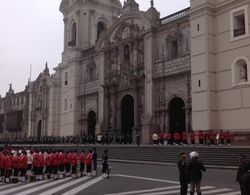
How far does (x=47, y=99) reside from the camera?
5494 centimetres

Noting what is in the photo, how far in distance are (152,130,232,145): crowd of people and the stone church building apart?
2.67 ft

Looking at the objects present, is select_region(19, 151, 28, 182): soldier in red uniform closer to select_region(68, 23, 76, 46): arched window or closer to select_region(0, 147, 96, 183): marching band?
select_region(0, 147, 96, 183): marching band

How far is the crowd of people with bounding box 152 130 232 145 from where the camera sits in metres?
27.6

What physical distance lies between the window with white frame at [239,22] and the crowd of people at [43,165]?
15372mm

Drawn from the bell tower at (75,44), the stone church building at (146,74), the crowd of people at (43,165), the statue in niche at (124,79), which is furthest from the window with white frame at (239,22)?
the bell tower at (75,44)

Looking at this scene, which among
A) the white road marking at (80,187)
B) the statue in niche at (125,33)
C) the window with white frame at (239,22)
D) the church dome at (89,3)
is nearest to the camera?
the white road marking at (80,187)

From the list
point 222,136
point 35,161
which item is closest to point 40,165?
point 35,161

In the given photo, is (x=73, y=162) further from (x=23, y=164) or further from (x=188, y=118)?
(x=188, y=118)

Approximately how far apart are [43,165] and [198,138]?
1449cm

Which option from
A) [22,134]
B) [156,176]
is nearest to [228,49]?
[156,176]

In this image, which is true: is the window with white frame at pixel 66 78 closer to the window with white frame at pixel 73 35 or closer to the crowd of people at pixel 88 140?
the window with white frame at pixel 73 35

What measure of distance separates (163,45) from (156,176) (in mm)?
20029

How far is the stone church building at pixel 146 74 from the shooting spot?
1158 inches

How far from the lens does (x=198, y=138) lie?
96.7ft
